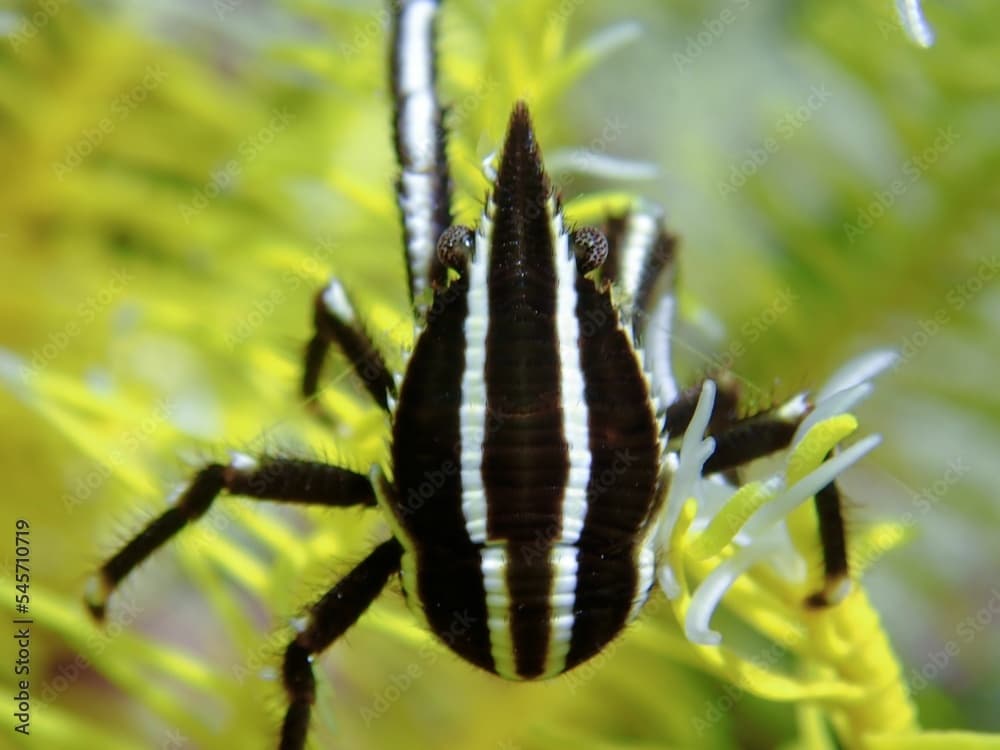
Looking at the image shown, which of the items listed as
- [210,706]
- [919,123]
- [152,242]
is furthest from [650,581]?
[152,242]

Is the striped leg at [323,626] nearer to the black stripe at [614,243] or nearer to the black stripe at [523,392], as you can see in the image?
the black stripe at [523,392]

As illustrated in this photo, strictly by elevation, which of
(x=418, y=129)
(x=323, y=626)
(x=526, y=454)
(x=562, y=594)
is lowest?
(x=323, y=626)

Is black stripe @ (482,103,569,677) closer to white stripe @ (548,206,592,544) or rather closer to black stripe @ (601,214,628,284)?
white stripe @ (548,206,592,544)

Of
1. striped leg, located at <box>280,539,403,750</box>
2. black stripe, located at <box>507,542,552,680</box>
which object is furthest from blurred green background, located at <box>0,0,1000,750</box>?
black stripe, located at <box>507,542,552,680</box>

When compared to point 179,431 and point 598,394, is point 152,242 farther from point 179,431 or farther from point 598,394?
point 598,394

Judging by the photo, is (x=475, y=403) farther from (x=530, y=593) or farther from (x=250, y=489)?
(x=250, y=489)

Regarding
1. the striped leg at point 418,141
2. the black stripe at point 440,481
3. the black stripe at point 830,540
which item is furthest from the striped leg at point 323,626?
the black stripe at point 830,540

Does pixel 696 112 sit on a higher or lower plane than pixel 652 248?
lower

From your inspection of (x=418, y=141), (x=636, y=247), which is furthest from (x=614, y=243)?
(x=418, y=141)
